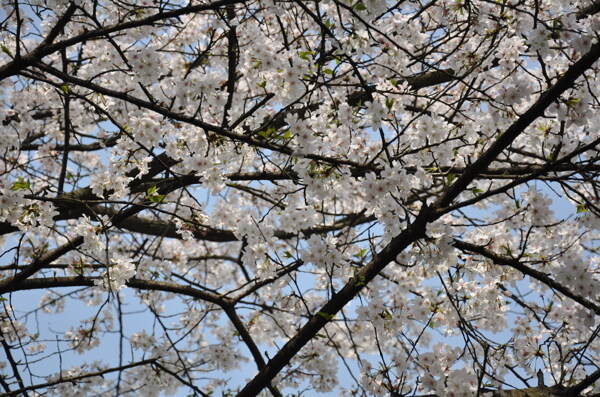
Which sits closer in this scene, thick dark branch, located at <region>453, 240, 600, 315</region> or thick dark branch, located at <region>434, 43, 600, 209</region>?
thick dark branch, located at <region>434, 43, 600, 209</region>

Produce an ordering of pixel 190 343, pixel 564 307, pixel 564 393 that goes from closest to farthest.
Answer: pixel 564 393, pixel 564 307, pixel 190 343

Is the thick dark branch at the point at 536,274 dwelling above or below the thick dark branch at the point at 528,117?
below

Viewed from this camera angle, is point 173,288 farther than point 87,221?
Yes

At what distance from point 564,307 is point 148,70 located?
348 cm

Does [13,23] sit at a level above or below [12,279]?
above

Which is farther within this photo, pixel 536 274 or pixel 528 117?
pixel 536 274

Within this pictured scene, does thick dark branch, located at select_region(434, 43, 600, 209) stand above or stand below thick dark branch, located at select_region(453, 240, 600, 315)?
above

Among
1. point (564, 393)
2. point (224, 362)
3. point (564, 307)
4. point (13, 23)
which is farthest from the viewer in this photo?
point (224, 362)

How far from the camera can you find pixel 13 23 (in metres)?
5.12

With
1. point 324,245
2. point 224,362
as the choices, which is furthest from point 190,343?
point 324,245

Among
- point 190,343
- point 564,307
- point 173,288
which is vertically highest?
point 190,343

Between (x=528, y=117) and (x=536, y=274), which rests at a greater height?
(x=528, y=117)

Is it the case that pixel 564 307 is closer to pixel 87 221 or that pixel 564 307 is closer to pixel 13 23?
pixel 87 221

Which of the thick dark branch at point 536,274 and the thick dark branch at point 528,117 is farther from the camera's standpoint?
the thick dark branch at point 536,274
